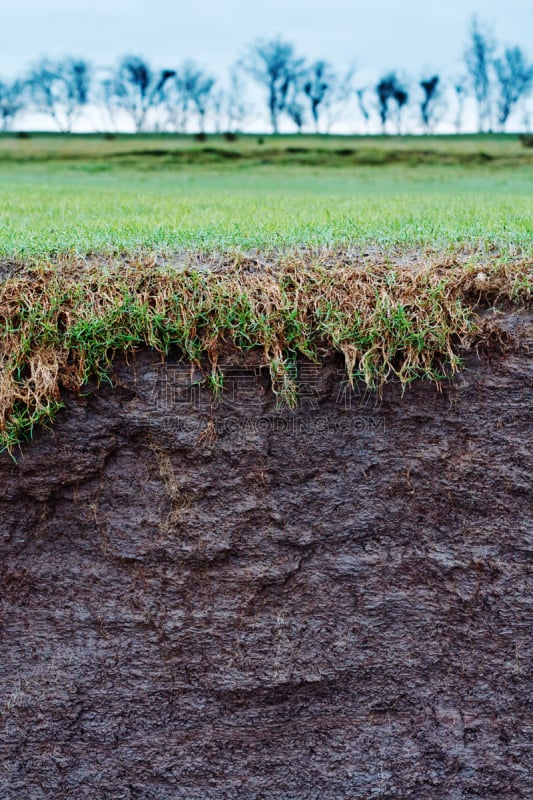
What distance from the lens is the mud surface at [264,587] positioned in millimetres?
2541

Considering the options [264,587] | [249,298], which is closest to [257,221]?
[249,298]

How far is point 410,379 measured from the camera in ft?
8.25

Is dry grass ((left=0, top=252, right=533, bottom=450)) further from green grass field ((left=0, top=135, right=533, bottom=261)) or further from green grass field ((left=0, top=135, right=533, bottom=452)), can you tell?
green grass field ((left=0, top=135, right=533, bottom=261))

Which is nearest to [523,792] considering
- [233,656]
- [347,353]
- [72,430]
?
[233,656]

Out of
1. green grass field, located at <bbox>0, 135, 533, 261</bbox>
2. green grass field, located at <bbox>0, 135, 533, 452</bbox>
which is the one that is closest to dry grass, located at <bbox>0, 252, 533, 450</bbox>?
green grass field, located at <bbox>0, 135, 533, 452</bbox>

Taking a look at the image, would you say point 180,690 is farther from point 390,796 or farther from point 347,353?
point 347,353

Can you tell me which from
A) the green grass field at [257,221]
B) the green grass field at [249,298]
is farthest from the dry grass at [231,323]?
the green grass field at [257,221]

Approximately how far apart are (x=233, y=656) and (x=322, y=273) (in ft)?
4.93

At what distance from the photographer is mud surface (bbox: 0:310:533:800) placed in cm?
254

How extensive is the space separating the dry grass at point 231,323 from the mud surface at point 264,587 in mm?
93

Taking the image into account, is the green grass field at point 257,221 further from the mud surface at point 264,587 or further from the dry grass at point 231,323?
the mud surface at point 264,587

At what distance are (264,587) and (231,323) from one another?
3.25 ft

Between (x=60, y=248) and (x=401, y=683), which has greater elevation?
(x=60, y=248)

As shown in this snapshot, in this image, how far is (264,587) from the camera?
101 inches
